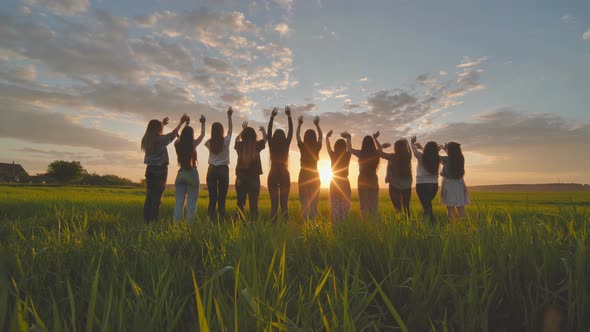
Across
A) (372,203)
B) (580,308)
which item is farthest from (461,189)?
(580,308)

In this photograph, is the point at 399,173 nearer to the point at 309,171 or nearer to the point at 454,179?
the point at 454,179

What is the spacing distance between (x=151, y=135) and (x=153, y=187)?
1278mm

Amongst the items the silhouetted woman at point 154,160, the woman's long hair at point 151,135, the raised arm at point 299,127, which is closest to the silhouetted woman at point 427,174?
the raised arm at point 299,127

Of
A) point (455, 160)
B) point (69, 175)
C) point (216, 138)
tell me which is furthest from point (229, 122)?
point (69, 175)

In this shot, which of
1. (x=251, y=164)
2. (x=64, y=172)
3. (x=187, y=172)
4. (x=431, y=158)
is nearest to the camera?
(x=187, y=172)

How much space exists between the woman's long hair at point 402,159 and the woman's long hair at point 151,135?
247 inches

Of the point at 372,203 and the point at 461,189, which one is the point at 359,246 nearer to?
the point at 372,203

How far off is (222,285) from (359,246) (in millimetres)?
1271

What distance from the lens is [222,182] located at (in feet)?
26.2

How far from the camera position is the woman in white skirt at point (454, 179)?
846 cm

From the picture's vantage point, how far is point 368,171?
8633 millimetres

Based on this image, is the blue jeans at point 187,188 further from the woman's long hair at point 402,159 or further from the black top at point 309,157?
the woman's long hair at point 402,159

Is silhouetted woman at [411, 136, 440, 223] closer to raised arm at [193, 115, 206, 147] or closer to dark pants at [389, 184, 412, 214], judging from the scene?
dark pants at [389, 184, 412, 214]

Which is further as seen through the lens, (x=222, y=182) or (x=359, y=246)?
(x=222, y=182)
